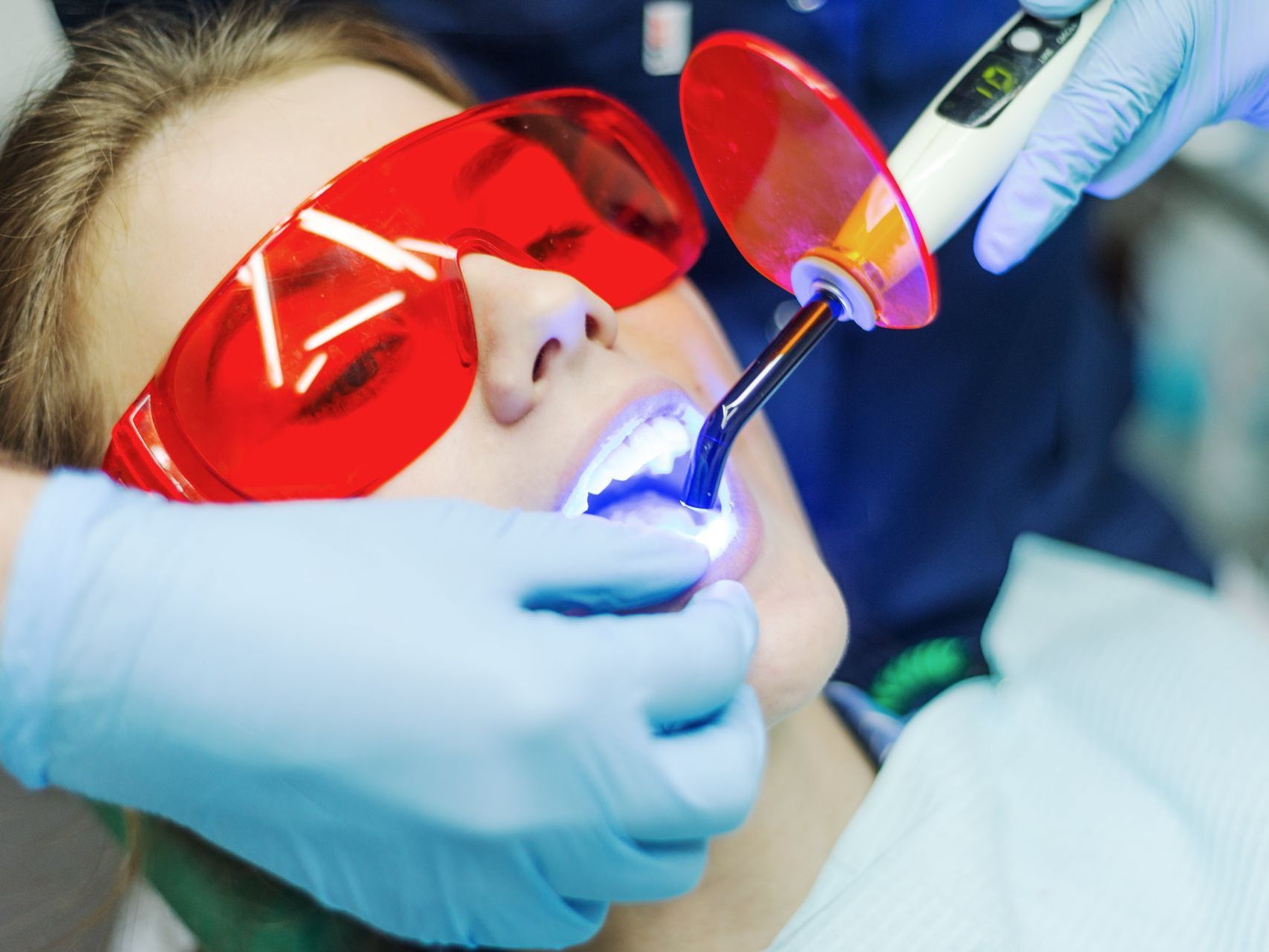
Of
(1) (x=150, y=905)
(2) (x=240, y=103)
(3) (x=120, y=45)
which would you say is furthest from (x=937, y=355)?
(1) (x=150, y=905)

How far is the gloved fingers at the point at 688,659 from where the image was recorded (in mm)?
752

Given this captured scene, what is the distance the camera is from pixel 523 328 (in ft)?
2.85

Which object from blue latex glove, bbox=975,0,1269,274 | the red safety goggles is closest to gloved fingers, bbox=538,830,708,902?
the red safety goggles

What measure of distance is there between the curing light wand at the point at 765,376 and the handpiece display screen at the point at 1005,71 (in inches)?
8.5

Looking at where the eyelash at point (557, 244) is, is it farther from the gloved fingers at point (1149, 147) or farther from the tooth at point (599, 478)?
the gloved fingers at point (1149, 147)

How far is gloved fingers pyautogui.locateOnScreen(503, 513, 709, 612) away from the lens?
0.77 metres

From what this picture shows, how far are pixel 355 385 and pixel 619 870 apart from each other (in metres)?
0.47

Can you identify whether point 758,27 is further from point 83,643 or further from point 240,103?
point 83,643

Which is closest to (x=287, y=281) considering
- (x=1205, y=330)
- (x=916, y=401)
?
(x=916, y=401)

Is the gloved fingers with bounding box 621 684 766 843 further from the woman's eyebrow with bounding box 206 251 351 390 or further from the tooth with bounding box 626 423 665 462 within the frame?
the woman's eyebrow with bounding box 206 251 351 390

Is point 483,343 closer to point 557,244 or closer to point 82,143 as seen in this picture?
point 557,244

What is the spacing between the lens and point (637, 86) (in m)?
1.50

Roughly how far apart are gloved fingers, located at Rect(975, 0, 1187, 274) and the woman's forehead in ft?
2.14

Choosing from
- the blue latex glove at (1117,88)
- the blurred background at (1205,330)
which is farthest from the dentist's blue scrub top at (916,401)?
the blue latex glove at (1117,88)
